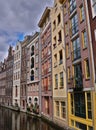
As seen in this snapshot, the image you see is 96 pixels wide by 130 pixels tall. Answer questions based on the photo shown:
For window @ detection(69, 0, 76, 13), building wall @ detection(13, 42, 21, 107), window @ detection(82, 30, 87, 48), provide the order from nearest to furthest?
1. window @ detection(82, 30, 87, 48)
2. window @ detection(69, 0, 76, 13)
3. building wall @ detection(13, 42, 21, 107)

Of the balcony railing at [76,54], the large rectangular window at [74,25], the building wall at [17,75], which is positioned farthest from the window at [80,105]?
the building wall at [17,75]

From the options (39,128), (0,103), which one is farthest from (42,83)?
(0,103)

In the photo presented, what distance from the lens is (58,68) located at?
2727 cm

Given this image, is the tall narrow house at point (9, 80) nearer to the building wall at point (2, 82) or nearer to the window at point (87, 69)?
the building wall at point (2, 82)

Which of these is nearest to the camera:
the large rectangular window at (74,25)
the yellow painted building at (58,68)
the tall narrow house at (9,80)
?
the large rectangular window at (74,25)

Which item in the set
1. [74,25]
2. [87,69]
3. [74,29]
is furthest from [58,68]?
[87,69]

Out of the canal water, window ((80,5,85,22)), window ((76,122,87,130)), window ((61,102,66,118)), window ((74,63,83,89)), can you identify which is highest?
window ((80,5,85,22))

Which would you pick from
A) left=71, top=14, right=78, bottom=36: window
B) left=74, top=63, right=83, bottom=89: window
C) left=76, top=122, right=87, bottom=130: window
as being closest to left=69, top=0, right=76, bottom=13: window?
left=71, top=14, right=78, bottom=36: window

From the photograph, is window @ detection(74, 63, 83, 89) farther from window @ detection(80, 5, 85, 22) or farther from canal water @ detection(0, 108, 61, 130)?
canal water @ detection(0, 108, 61, 130)

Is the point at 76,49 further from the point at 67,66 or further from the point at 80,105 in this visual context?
the point at 80,105

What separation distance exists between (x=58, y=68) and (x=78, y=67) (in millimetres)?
6464

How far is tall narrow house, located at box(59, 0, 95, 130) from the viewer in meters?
18.5

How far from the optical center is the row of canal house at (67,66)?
18438 mm

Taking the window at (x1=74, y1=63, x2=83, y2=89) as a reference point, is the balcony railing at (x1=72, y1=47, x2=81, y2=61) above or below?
above
